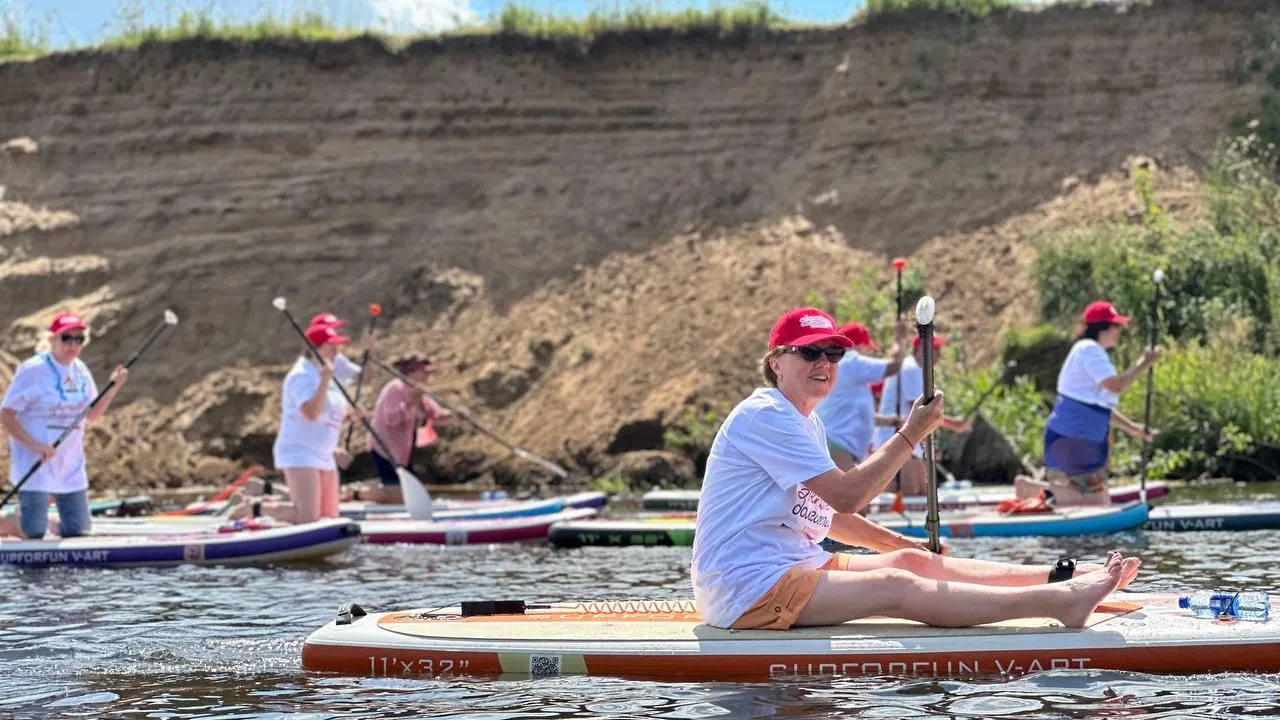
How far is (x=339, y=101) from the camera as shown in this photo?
32594 mm

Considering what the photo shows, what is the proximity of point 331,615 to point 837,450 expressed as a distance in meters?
5.53

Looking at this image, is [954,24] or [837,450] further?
[954,24]

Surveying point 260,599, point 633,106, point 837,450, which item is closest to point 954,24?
point 633,106

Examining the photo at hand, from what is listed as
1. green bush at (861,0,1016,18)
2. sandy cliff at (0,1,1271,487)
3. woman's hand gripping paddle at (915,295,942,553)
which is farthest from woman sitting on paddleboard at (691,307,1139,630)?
green bush at (861,0,1016,18)

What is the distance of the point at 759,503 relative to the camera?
773 cm

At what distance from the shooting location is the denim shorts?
13625mm

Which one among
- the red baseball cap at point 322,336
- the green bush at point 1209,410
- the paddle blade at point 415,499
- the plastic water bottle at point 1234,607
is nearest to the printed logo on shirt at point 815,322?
the plastic water bottle at point 1234,607

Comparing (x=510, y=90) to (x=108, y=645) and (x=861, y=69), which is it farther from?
(x=108, y=645)

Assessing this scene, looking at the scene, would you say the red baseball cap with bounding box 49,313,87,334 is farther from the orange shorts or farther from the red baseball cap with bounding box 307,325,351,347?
the orange shorts

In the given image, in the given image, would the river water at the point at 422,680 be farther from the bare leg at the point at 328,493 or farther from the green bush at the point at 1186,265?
the green bush at the point at 1186,265

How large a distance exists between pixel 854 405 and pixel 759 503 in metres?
7.54

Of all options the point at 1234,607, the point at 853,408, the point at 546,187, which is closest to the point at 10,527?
the point at 853,408

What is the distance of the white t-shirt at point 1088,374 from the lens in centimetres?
1394

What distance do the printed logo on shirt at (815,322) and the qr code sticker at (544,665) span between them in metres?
1.88
